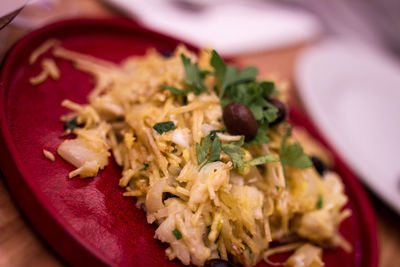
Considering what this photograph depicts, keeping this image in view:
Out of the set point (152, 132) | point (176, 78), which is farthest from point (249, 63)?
point (152, 132)

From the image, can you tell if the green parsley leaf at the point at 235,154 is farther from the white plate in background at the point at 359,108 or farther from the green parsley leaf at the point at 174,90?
the white plate in background at the point at 359,108

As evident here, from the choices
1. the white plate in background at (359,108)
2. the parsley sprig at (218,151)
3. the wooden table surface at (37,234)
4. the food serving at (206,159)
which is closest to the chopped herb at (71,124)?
the food serving at (206,159)

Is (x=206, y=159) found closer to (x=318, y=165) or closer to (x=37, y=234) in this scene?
(x=37, y=234)

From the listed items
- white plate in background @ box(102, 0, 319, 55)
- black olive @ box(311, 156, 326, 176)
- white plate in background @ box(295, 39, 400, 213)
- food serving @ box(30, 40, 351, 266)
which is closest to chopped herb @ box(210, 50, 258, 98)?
food serving @ box(30, 40, 351, 266)

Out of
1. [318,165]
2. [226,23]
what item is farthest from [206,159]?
[226,23]

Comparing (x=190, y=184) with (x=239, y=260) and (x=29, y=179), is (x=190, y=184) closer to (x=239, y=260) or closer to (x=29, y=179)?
(x=239, y=260)

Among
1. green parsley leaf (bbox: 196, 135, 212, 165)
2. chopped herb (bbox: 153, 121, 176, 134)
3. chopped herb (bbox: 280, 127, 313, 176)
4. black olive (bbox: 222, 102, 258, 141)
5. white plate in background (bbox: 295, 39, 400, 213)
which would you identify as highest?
black olive (bbox: 222, 102, 258, 141)

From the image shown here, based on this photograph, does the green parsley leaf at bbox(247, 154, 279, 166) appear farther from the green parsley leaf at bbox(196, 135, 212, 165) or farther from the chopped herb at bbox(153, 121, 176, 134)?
the chopped herb at bbox(153, 121, 176, 134)
